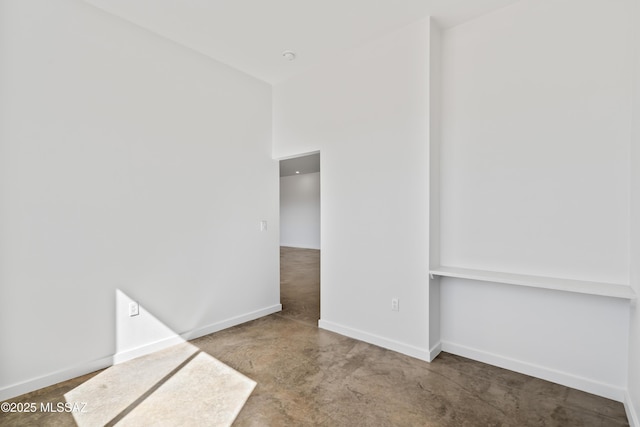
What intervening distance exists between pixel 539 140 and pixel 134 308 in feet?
11.8

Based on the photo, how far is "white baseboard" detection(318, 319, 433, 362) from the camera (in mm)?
2629

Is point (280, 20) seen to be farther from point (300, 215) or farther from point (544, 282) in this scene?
point (300, 215)

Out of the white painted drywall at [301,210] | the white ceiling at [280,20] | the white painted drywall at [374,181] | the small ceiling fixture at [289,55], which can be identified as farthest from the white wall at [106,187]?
the white painted drywall at [301,210]

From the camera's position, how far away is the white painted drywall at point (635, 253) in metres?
1.73

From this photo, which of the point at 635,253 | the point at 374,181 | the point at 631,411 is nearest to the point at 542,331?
the point at 631,411

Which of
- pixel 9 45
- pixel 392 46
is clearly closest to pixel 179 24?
pixel 9 45

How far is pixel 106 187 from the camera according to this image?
98.7 inches

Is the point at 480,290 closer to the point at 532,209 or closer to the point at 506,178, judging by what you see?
the point at 532,209

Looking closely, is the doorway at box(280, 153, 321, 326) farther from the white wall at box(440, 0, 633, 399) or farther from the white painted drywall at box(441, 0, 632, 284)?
the white painted drywall at box(441, 0, 632, 284)

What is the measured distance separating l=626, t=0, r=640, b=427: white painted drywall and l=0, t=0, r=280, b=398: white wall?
10.6ft

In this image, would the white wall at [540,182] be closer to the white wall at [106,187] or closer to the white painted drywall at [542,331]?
the white painted drywall at [542,331]

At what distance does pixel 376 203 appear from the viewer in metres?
2.95

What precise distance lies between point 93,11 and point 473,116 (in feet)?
10.6

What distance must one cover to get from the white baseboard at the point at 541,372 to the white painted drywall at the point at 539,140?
2.34ft
